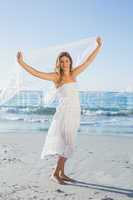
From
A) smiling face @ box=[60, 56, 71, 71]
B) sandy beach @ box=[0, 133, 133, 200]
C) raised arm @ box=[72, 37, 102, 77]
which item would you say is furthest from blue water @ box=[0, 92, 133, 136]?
smiling face @ box=[60, 56, 71, 71]

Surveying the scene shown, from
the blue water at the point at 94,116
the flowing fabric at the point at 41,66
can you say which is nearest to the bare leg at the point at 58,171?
the flowing fabric at the point at 41,66

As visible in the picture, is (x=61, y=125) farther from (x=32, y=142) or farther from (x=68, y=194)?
(x=32, y=142)

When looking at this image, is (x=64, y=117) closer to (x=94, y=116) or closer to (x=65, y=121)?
(x=65, y=121)

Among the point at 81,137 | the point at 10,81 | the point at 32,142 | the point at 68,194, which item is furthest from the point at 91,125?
the point at 68,194

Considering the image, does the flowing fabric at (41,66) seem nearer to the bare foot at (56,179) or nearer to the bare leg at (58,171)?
the bare leg at (58,171)

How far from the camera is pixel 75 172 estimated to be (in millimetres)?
4324

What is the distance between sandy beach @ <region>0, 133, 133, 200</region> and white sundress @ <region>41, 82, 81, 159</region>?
13.8 inches

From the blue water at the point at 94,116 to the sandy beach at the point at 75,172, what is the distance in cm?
201

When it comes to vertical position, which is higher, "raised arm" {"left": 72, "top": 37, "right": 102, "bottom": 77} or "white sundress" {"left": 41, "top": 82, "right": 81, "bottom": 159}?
"raised arm" {"left": 72, "top": 37, "right": 102, "bottom": 77}

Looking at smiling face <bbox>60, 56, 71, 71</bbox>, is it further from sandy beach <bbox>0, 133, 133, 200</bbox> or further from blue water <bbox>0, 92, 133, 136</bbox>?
blue water <bbox>0, 92, 133, 136</bbox>

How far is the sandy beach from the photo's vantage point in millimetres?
3475

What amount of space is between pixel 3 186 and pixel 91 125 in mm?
5547

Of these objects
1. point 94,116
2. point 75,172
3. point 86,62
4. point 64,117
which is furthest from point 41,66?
point 94,116

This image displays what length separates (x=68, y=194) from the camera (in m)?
3.46
